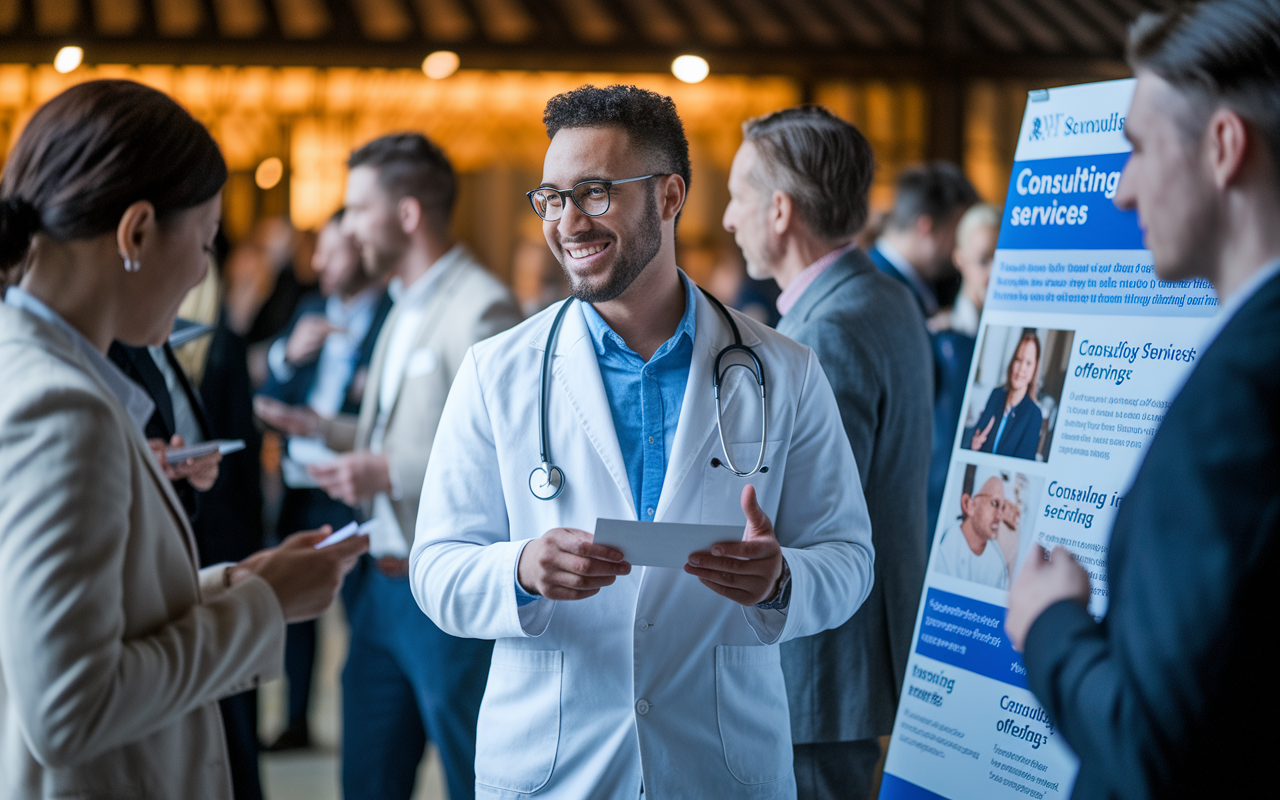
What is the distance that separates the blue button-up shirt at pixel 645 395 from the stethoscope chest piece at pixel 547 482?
0.12 meters

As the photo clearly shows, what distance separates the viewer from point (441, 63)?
24.0 feet

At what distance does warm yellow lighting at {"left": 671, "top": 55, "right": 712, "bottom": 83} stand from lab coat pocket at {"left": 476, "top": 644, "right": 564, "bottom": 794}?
6.22 m

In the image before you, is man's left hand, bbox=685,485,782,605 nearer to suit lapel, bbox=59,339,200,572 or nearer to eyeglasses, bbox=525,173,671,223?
eyeglasses, bbox=525,173,671,223

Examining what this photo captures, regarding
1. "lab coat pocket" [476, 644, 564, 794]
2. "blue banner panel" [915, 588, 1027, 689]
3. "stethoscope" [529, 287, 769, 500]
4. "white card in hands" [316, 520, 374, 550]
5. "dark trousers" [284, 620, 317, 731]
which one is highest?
"stethoscope" [529, 287, 769, 500]

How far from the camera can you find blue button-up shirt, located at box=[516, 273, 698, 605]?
181 centimetres

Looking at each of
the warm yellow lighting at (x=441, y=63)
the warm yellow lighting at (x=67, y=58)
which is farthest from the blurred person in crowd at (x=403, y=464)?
the warm yellow lighting at (x=67, y=58)

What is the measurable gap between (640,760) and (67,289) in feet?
3.57

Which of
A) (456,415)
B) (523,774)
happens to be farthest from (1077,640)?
(456,415)

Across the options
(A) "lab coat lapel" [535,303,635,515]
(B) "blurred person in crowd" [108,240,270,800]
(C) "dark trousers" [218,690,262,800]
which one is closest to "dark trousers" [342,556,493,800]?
(B) "blurred person in crowd" [108,240,270,800]

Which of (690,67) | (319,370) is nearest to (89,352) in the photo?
(319,370)

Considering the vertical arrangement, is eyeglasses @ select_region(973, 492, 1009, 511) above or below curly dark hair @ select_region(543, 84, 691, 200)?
below

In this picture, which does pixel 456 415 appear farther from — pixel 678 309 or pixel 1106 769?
pixel 1106 769

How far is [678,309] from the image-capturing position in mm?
1954

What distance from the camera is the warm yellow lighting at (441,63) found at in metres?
7.24
